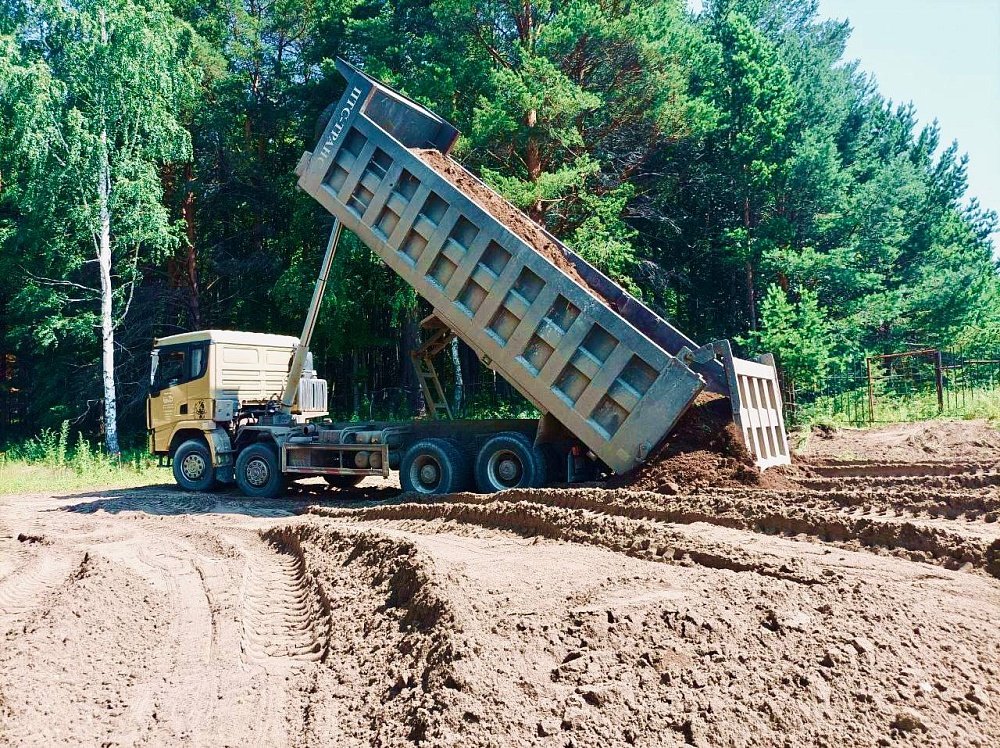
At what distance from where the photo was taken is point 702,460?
842 centimetres

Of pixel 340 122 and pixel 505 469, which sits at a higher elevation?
pixel 340 122

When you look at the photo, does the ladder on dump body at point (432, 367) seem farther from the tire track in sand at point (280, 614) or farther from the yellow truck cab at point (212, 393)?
the tire track in sand at point (280, 614)

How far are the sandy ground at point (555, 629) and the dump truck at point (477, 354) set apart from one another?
1.14 metres

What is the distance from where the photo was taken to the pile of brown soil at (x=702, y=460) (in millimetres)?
8289

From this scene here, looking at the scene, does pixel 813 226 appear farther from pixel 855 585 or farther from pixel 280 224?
Answer: pixel 855 585

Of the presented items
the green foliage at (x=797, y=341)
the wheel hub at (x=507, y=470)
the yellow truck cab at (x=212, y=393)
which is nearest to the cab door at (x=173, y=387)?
the yellow truck cab at (x=212, y=393)

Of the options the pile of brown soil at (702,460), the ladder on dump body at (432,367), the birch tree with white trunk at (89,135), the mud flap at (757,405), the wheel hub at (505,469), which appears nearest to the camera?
the pile of brown soil at (702,460)

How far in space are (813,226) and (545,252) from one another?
16.9 m

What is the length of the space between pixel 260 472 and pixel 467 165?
11844mm

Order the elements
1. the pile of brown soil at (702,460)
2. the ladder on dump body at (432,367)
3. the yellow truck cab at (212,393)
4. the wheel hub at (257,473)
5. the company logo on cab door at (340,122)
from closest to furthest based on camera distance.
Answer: the pile of brown soil at (702,460)
the company logo on cab door at (340,122)
the ladder on dump body at (432,367)
the wheel hub at (257,473)
the yellow truck cab at (212,393)

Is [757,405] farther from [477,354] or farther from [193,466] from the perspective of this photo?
[193,466]

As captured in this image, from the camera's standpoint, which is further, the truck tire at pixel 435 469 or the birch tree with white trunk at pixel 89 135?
the birch tree with white trunk at pixel 89 135

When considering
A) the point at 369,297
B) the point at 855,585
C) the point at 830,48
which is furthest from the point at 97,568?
the point at 830,48

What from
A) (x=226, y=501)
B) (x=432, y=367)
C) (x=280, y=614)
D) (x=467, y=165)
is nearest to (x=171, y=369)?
(x=226, y=501)
